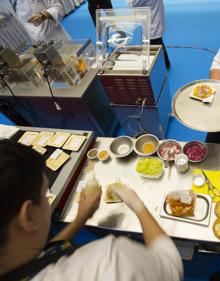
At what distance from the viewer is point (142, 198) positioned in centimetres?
123

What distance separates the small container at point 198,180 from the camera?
1.20 m

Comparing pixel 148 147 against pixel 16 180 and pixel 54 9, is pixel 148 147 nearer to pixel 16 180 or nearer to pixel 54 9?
pixel 16 180

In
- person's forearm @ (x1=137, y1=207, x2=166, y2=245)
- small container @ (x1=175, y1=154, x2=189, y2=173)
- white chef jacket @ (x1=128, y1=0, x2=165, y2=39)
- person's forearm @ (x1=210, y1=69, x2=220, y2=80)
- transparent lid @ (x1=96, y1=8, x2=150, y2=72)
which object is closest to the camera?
person's forearm @ (x1=137, y1=207, x2=166, y2=245)

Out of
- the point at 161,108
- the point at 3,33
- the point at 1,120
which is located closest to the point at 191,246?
the point at 161,108

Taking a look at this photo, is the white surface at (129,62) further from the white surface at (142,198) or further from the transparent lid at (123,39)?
the white surface at (142,198)

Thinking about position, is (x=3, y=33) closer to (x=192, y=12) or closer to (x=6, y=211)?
(x=192, y=12)

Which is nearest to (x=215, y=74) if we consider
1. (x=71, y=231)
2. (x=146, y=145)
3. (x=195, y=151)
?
(x=195, y=151)

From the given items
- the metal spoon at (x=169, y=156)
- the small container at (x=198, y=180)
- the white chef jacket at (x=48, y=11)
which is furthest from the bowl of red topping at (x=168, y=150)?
the white chef jacket at (x=48, y=11)

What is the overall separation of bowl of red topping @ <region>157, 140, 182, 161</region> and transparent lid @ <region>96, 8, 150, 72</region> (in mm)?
551

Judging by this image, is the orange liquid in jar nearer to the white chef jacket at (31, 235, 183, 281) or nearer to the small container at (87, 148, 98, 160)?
the small container at (87, 148, 98, 160)

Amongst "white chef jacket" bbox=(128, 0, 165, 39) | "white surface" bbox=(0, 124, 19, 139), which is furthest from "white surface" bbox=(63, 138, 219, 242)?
"white chef jacket" bbox=(128, 0, 165, 39)

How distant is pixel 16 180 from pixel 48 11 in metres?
2.37

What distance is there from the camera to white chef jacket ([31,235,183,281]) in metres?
0.53

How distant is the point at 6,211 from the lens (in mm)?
566
